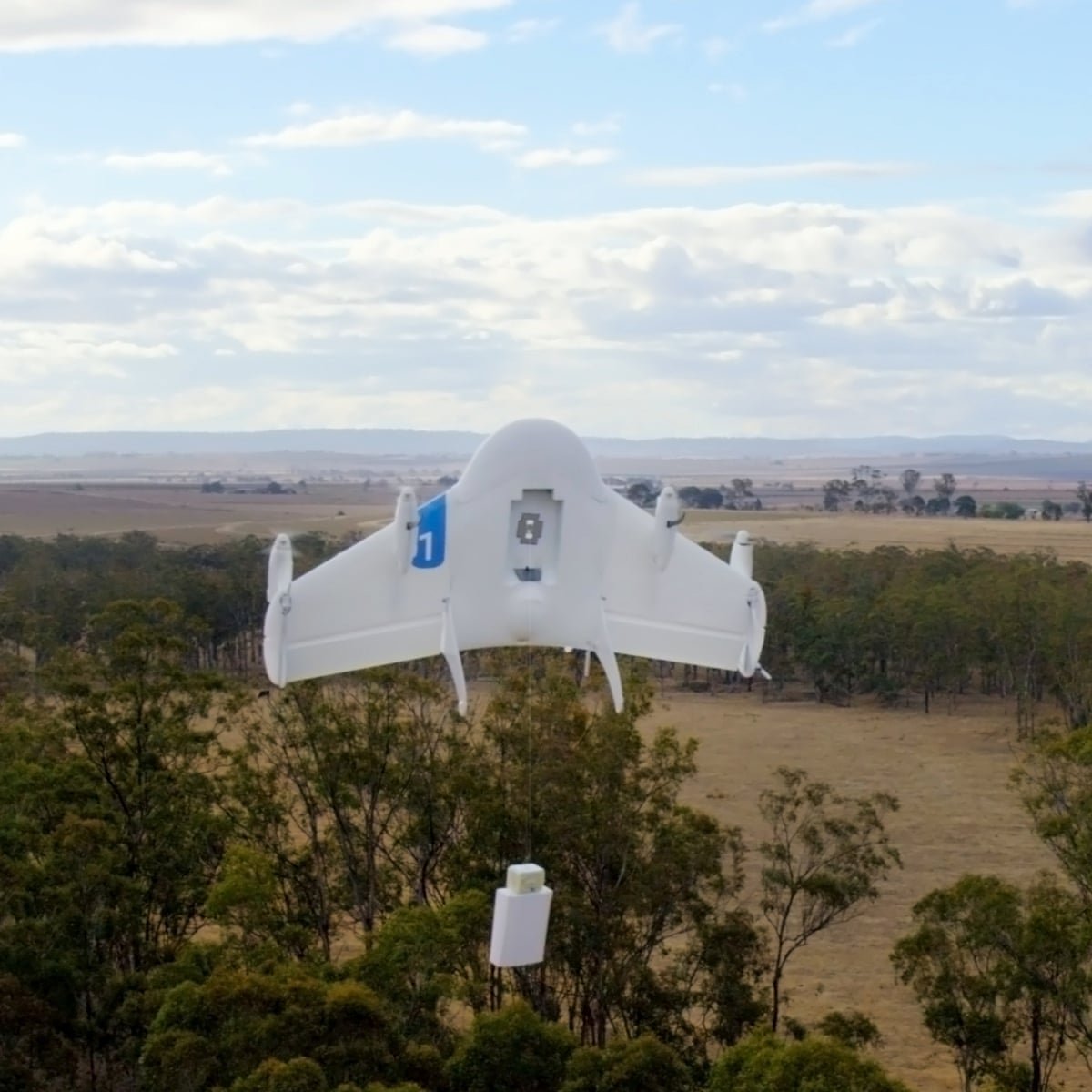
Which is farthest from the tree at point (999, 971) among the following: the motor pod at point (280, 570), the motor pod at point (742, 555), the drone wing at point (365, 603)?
the motor pod at point (280, 570)

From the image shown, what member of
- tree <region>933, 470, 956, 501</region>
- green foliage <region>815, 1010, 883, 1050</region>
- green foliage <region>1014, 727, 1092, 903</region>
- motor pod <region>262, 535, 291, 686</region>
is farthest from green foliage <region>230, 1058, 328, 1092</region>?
tree <region>933, 470, 956, 501</region>

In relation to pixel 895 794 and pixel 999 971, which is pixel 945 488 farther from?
pixel 999 971

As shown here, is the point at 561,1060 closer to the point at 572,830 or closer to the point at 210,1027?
the point at 210,1027

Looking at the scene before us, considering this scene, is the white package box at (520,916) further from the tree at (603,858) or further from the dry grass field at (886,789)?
the tree at (603,858)

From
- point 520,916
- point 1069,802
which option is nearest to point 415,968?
point 520,916

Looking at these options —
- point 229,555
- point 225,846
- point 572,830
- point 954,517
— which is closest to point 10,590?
point 229,555
